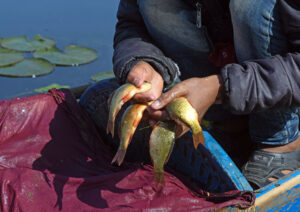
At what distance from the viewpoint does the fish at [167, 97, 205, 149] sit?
0.86 m

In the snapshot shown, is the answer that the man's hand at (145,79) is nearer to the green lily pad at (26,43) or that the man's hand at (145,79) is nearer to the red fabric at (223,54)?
the red fabric at (223,54)

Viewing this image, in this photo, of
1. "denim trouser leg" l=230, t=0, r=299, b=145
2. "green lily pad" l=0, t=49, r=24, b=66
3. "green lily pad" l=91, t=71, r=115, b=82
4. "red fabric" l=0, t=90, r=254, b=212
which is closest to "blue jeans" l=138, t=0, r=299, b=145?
"denim trouser leg" l=230, t=0, r=299, b=145

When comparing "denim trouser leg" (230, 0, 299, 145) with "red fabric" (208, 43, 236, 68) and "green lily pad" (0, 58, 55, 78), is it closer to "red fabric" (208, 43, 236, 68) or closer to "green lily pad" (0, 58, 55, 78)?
"red fabric" (208, 43, 236, 68)

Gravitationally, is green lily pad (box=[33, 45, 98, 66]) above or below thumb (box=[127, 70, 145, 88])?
below

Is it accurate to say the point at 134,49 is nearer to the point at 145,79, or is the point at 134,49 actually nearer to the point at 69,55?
the point at 145,79

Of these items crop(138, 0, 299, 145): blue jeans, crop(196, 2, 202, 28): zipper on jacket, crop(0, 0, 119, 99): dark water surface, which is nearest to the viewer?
crop(138, 0, 299, 145): blue jeans

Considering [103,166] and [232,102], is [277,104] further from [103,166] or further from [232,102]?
[103,166]

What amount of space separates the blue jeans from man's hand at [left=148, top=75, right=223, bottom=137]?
0.78 ft

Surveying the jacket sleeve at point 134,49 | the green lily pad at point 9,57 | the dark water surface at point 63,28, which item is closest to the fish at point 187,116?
the jacket sleeve at point 134,49

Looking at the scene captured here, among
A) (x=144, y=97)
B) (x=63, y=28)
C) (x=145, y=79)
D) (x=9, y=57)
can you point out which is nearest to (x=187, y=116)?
(x=144, y=97)

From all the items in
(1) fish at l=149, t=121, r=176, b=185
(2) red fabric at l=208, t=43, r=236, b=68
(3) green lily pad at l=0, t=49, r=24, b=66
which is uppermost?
(2) red fabric at l=208, t=43, r=236, b=68

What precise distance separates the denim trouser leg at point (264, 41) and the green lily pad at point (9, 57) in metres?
1.80

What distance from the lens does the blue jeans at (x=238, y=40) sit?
3.58 feet

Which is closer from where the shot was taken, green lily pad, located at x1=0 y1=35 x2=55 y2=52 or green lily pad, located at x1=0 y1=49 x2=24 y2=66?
green lily pad, located at x1=0 y1=49 x2=24 y2=66
